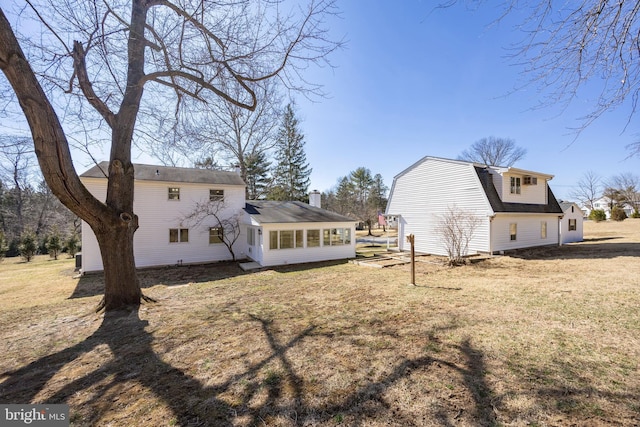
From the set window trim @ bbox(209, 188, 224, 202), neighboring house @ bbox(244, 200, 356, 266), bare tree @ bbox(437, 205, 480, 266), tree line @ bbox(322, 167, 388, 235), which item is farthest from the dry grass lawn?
tree line @ bbox(322, 167, 388, 235)

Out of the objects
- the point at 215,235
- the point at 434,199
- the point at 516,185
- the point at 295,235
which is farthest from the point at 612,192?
the point at 215,235

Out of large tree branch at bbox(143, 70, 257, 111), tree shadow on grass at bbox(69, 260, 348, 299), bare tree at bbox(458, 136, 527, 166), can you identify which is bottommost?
tree shadow on grass at bbox(69, 260, 348, 299)

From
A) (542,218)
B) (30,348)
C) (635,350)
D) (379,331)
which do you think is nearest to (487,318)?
(635,350)

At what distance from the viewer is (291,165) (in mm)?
28469

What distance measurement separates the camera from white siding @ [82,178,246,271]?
11836 millimetres

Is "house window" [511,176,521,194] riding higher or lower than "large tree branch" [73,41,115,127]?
lower

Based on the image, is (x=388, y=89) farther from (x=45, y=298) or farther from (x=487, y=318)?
(x=45, y=298)

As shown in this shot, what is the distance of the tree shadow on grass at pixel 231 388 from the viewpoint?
7.58ft

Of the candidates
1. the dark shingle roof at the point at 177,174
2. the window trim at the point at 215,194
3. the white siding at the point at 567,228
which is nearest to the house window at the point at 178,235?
the window trim at the point at 215,194

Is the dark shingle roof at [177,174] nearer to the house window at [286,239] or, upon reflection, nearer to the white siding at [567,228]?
the house window at [286,239]

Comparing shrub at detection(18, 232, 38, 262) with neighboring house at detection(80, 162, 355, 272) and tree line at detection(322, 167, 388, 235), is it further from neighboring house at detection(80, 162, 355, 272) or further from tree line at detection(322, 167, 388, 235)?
tree line at detection(322, 167, 388, 235)

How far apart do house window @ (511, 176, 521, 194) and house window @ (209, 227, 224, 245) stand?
16.7 m

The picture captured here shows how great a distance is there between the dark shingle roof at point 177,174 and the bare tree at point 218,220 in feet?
4.38

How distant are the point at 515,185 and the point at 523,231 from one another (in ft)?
9.04
